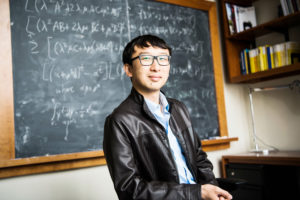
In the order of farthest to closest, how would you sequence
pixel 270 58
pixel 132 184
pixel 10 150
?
pixel 270 58 < pixel 10 150 < pixel 132 184

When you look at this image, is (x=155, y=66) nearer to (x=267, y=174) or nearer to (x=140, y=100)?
(x=140, y=100)

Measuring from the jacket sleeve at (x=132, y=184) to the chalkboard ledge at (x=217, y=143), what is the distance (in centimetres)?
161

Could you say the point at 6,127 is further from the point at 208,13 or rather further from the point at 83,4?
the point at 208,13

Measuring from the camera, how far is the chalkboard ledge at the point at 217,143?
9.52ft

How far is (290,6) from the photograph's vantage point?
2.75 metres

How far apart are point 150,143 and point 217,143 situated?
178cm

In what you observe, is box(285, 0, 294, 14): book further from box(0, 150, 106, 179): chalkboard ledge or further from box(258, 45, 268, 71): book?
box(0, 150, 106, 179): chalkboard ledge

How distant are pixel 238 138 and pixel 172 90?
3.49 feet

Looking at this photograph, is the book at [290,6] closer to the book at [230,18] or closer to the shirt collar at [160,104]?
the book at [230,18]

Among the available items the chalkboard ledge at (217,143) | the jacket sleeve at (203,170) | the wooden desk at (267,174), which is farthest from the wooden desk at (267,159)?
the jacket sleeve at (203,170)

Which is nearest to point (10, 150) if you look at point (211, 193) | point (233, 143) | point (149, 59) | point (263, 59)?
point (149, 59)

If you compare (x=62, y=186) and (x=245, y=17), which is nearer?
(x=62, y=186)

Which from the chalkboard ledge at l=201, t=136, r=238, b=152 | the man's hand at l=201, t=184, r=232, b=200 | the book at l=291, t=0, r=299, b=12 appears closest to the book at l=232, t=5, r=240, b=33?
the book at l=291, t=0, r=299, b=12

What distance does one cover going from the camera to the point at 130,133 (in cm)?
138
